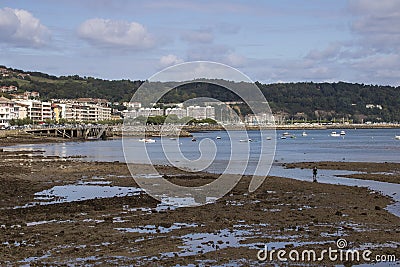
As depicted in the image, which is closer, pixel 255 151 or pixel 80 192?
pixel 80 192

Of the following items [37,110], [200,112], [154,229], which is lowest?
[154,229]

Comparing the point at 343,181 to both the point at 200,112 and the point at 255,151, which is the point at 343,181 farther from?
the point at 200,112

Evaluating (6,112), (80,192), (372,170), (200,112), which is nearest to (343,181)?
(372,170)

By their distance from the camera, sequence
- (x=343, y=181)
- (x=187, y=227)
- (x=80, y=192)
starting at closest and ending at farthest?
(x=187, y=227) → (x=80, y=192) → (x=343, y=181)

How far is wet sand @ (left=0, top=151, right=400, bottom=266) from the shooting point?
15.6m

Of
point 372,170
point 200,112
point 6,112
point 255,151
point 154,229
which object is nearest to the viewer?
point 154,229

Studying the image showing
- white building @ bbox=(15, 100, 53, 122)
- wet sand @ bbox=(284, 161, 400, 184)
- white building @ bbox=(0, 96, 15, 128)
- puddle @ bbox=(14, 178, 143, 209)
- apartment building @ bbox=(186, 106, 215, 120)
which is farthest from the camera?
apartment building @ bbox=(186, 106, 215, 120)

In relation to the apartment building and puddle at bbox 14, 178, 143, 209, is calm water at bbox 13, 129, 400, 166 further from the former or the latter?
the apartment building

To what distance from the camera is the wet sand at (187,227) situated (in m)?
15.6

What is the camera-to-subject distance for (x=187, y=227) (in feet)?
63.7

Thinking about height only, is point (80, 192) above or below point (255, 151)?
below

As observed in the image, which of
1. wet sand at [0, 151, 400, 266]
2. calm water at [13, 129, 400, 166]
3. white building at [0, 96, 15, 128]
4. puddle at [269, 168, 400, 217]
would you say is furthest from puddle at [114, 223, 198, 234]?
white building at [0, 96, 15, 128]

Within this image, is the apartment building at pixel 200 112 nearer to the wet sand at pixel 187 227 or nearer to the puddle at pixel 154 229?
the wet sand at pixel 187 227

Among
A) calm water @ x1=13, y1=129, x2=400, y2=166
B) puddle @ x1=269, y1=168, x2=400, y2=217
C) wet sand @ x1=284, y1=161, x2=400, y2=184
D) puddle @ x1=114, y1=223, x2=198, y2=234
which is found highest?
calm water @ x1=13, y1=129, x2=400, y2=166
